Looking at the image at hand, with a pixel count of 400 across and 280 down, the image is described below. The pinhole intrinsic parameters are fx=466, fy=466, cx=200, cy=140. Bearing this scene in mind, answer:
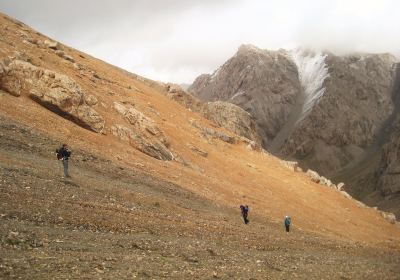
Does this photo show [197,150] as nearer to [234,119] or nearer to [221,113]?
[234,119]

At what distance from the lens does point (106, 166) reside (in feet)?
109

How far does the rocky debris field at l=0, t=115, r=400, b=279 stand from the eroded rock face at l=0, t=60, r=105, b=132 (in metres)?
7.35

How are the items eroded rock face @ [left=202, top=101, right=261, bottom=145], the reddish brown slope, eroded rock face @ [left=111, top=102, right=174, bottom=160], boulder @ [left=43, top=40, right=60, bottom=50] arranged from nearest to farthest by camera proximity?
the reddish brown slope → eroded rock face @ [left=111, top=102, right=174, bottom=160] → boulder @ [left=43, top=40, right=60, bottom=50] → eroded rock face @ [left=202, top=101, right=261, bottom=145]

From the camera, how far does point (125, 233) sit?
21.2 m

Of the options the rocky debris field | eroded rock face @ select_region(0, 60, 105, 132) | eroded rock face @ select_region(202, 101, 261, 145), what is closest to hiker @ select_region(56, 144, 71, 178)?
the rocky debris field

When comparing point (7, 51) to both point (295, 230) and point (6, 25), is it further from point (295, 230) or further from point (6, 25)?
point (295, 230)

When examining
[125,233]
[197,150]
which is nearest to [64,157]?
[125,233]

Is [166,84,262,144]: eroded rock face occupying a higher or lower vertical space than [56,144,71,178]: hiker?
higher

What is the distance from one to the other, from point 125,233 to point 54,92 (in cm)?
2349

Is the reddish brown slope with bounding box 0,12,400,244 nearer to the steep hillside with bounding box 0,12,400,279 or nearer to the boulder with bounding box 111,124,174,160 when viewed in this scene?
the steep hillside with bounding box 0,12,400,279

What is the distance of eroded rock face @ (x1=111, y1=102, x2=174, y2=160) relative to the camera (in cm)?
4375

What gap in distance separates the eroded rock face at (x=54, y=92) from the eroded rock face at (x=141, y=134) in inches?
94.1

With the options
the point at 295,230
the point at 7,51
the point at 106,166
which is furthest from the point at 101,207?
the point at 7,51

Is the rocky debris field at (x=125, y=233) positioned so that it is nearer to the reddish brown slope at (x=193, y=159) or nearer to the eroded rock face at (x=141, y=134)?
the reddish brown slope at (x=193, y=159)
